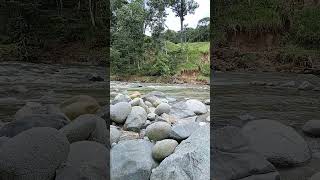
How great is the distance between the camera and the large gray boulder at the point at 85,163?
8.54ft

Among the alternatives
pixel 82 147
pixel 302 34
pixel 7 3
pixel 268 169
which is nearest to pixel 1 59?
→ pixel 7 3

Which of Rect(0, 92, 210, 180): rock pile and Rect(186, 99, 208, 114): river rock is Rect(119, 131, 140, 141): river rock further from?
Rect(186, 99, 208, 114): river rock

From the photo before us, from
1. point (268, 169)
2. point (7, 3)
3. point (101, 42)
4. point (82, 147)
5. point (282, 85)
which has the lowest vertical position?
point (268, 169)

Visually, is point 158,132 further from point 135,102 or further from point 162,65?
point 162,65

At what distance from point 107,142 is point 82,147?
41 centimetres

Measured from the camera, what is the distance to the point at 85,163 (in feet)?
8.71

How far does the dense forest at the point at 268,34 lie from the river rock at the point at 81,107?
1527 mm

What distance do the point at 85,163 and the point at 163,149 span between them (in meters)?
0.64

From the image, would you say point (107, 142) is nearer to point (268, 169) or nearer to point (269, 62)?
point (268, 169)

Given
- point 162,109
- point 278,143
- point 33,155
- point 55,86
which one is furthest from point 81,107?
point 278,143

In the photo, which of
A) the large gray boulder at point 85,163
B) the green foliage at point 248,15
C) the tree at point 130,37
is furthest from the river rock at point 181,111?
the green foliage at point 248,15

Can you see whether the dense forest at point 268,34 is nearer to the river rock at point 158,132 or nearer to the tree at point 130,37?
the tree at point 130,37

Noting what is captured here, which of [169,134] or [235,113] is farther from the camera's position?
[235,113]

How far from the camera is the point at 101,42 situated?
3.81 m
